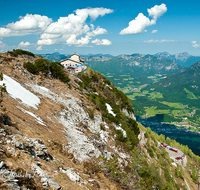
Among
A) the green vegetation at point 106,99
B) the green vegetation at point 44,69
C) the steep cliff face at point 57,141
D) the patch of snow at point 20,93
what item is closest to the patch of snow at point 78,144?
the steep cliff face at point 57,141

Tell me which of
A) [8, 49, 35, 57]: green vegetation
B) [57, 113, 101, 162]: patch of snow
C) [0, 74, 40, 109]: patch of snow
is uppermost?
[8, 49, 35, 57]: green vegetation

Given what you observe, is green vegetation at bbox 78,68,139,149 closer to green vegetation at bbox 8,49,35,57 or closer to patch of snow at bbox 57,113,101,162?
patch of snow at bbox 57,113,101,162

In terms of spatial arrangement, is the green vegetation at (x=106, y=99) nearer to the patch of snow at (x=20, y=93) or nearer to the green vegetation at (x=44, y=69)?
the green vegetation at (x=44, y=69)

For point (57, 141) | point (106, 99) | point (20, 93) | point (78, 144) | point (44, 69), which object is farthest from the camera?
point (106, 99)

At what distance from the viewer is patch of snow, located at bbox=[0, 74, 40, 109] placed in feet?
87.4

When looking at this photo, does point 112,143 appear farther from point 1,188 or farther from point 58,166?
point 1,188

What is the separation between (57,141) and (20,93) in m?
13.9

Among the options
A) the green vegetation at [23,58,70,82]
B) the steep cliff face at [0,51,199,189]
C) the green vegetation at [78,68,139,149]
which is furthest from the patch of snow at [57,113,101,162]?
the green vegetation at [23,58,70,82]

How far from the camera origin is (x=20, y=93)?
2823cm

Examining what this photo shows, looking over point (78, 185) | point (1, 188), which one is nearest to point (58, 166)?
point (78, 185)

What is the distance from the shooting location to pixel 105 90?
209ft

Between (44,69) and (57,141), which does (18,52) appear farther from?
(57,141)

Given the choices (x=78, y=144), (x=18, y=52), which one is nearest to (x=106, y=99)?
(x=78, y=144)

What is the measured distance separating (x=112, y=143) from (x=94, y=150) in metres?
8.43
